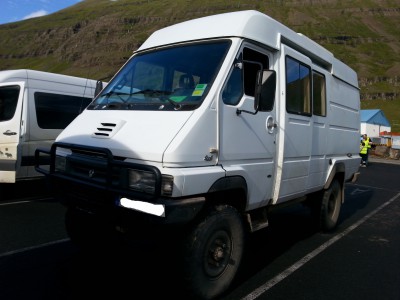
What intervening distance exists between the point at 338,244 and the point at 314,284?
5.84 ft

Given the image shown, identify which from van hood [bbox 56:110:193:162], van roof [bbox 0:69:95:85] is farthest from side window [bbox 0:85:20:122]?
van hood [bbox 56:110:193:162]

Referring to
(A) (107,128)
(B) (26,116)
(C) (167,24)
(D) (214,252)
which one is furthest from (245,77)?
(C) (167,24)

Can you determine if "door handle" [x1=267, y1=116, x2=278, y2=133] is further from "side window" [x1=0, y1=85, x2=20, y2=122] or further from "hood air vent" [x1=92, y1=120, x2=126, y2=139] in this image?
"side window" [x1=0, y1=85, x2=20, y2=122]

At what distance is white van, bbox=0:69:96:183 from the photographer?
7.40 meters

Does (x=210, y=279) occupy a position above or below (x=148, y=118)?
below

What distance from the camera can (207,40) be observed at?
4.04m

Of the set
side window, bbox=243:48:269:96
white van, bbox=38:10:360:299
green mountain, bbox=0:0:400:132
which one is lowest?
white van, bbox=38:10:360:299

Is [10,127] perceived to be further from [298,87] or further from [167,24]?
[167,24]

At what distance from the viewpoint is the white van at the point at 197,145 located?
10.5ft

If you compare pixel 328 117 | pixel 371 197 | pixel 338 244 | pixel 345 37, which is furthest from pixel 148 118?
pixel 345 37

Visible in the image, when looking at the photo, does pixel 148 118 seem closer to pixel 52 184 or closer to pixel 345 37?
pixel 52 184

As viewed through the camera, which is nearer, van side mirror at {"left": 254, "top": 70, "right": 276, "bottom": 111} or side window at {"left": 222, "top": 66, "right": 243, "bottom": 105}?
side window at {"left": 222, "top": 66, "right": 243, "bottom": 105}

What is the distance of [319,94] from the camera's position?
18.7 feet

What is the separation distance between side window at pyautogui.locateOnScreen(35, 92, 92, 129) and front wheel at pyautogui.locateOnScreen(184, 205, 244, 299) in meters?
5.73
